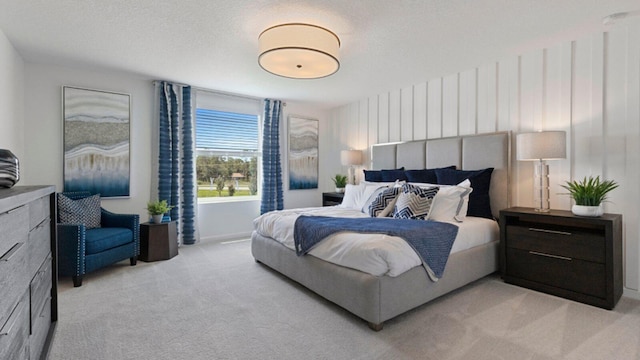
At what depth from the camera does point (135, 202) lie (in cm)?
418

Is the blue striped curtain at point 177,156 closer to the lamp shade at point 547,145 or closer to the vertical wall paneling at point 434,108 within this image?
the vertical wall paneling at point 434,108

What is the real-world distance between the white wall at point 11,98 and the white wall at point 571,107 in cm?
474

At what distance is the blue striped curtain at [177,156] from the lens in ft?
14.0

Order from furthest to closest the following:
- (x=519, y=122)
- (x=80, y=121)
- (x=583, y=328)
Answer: (x=80, y=121)
(x=519, y=122)
(x=583, y=328)

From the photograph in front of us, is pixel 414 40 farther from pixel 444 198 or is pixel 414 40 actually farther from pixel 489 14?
pixel 444 198

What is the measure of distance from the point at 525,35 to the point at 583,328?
2.53 m

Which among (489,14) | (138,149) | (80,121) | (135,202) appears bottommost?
(135,202)

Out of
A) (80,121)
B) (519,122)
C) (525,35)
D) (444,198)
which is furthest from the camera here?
(80,121)

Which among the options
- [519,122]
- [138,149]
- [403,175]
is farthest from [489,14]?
[138,149]

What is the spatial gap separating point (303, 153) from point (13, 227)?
474 cm

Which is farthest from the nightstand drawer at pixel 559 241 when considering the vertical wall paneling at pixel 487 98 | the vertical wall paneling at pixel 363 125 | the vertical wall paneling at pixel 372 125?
the vertical wall paneling at pixel 363 125

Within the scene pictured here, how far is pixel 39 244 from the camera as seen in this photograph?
1.72 meters

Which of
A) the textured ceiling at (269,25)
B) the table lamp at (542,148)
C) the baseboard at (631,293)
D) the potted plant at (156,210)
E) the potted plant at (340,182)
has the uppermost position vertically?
the textured ceiling at (269,25)

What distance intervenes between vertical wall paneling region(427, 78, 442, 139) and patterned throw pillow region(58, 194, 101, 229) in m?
4.44
